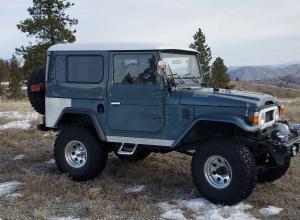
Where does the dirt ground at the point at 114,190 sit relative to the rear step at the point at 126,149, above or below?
below

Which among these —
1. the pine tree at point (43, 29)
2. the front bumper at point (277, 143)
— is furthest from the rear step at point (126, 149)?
the pine tree at point (43, 29)

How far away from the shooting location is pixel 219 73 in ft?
134

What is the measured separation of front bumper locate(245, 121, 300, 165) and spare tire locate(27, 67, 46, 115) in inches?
150

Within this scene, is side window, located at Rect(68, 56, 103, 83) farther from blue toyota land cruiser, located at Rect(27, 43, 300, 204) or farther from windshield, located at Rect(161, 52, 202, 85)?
windshield, located at Rect(161, 52, 202, 85)

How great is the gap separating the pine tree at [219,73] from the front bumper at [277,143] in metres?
33.1

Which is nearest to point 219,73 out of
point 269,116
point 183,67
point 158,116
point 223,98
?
point 183,67

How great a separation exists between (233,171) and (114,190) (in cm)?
188

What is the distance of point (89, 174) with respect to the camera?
7.81 m

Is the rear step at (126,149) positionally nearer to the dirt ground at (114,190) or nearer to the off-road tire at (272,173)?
the dirt ground at (114,190)

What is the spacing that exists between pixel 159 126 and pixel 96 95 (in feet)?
3.99

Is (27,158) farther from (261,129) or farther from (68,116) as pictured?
(261,129)

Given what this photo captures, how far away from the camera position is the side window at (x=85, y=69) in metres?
7.64

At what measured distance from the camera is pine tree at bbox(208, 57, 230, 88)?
40344mm

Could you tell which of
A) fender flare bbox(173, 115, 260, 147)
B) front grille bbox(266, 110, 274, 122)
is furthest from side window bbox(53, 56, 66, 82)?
front grille bbox(266, 110, 274, 122)
